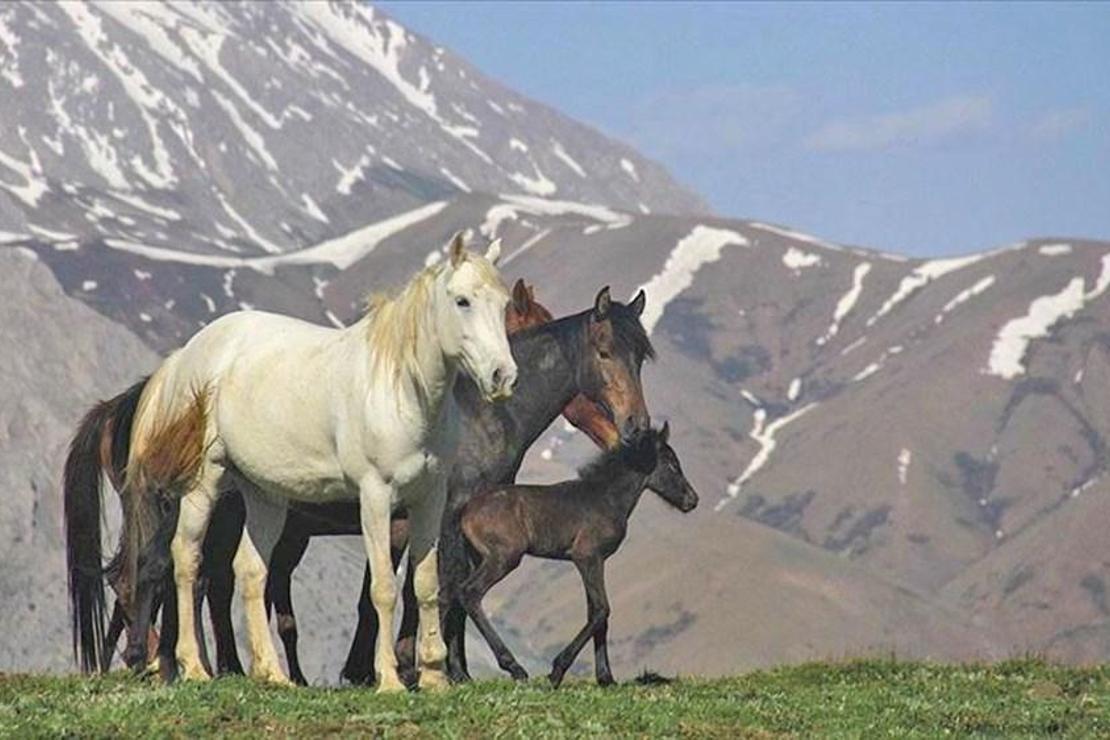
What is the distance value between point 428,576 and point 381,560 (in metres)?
0.59

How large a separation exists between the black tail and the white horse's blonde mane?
4.92 metres

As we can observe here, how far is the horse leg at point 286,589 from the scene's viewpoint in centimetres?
2244

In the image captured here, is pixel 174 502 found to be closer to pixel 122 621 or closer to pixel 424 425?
pixel 424 425

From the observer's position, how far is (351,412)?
19.5 metres

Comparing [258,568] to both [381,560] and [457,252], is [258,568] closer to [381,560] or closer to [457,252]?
[381,560]

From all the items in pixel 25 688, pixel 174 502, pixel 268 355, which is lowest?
pixel 25 688

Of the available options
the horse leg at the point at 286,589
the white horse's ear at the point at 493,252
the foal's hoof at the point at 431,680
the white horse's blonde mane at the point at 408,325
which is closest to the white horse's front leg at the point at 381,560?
the foal's hoof at the point at 431,680

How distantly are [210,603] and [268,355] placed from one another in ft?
10.5

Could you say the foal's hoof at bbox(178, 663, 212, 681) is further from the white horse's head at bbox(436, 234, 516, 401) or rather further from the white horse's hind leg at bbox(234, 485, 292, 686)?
the white horse's head at bbox(436, 234, 516, 401)

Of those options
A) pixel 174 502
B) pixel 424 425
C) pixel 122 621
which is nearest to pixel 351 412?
pixel 424 425

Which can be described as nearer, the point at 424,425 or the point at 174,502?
the point at 424,425

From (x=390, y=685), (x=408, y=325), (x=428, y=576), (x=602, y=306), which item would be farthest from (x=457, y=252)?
(x=602, y=306)

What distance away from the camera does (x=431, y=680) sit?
1958cm

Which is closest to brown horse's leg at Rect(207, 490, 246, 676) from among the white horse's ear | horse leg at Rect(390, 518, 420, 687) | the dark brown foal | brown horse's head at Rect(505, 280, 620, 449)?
horse leg at Rect(390, 518, 420, 687)
